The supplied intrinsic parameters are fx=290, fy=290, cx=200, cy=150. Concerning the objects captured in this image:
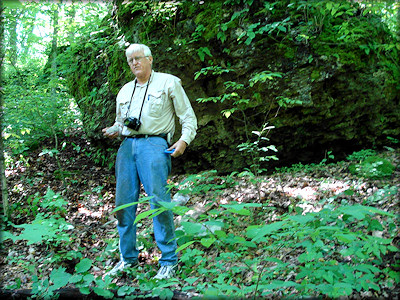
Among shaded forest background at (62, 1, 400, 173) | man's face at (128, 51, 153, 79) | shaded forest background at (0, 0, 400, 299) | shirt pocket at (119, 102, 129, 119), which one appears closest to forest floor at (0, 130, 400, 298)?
shaded forest background at (0, 0, 400, 299)

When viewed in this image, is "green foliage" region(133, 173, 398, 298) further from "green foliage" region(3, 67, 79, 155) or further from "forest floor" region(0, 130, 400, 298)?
"green foliage" region(3, 67, 79, 155)

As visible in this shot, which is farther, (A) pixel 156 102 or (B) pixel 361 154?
(B) pixel 361 154

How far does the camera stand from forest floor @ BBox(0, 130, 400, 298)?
349 centimetres

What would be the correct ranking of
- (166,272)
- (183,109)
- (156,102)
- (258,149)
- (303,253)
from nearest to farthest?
(303,253)
(166,272)
(156,102)
(183,109)
(258,149)

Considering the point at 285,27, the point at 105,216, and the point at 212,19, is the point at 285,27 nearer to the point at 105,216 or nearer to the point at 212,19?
the point at 212,19

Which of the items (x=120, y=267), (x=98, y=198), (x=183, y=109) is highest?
(x=183, y=109)

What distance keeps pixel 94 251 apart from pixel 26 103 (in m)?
3.71

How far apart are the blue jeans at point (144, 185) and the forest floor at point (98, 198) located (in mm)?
350

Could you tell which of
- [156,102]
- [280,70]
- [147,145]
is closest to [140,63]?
[156,102]

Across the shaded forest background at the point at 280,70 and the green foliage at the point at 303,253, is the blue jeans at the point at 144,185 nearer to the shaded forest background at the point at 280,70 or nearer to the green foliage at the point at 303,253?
the green foliage at the point at 303,253

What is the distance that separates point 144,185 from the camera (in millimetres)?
3172

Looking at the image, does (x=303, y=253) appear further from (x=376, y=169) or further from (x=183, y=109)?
(x=376, y=169)

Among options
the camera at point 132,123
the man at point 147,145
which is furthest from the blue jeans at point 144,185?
the camera at point 132,123

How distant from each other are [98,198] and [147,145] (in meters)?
2.66
